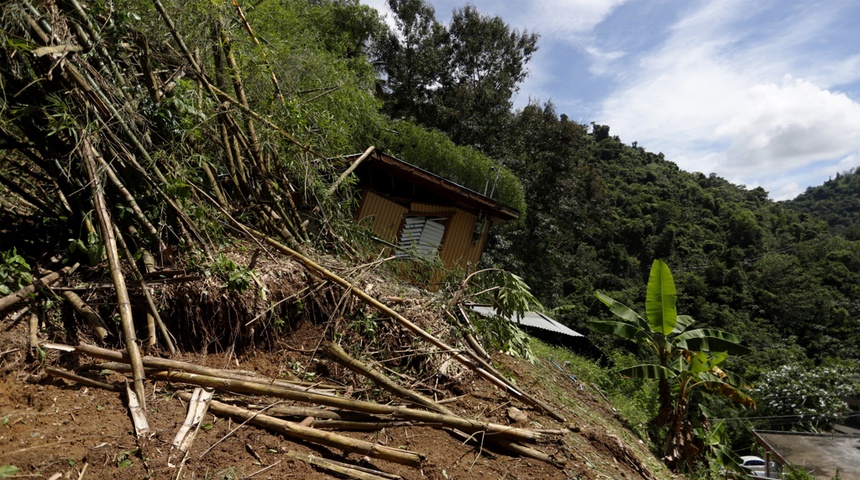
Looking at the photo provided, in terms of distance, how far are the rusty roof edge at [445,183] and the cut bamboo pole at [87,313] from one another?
20.8ft

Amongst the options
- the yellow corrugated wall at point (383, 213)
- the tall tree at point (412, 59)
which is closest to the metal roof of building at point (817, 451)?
the yellow corrugated wall at point (383, 213)

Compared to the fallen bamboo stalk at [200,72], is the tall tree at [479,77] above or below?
above

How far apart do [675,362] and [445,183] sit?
5.19 meters

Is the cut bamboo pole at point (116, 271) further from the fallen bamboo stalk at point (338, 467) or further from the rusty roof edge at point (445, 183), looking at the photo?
the rusty roof edge at point (445, 183)

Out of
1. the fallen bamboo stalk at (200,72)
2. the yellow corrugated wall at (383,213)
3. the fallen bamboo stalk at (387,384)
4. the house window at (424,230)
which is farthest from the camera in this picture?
the house window at (424,230)

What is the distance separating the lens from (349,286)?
375 cm

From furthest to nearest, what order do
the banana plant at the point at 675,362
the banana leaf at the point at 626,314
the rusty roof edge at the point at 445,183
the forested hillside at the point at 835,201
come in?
the forested hillside at the point at 835,201 < the rusty roof edge at the point at 445,183 < the banana leaf at the point at 626,314 < the banana plant at the point at 675,362

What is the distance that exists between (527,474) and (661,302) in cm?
590

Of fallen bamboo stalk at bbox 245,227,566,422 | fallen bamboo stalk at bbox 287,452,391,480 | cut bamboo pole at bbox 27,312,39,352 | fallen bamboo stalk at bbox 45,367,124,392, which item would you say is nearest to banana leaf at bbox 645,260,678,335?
fallen bamboo stalk at bbox 245,227,566,422

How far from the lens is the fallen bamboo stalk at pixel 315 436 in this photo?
277 centimetres

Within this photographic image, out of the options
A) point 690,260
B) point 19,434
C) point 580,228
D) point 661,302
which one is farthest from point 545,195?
point 19,434

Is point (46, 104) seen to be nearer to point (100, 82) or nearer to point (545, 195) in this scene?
point (100, 82)

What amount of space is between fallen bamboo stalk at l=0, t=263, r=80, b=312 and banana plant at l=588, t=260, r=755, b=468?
7.39 metres

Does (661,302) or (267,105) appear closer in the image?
(267,105)
